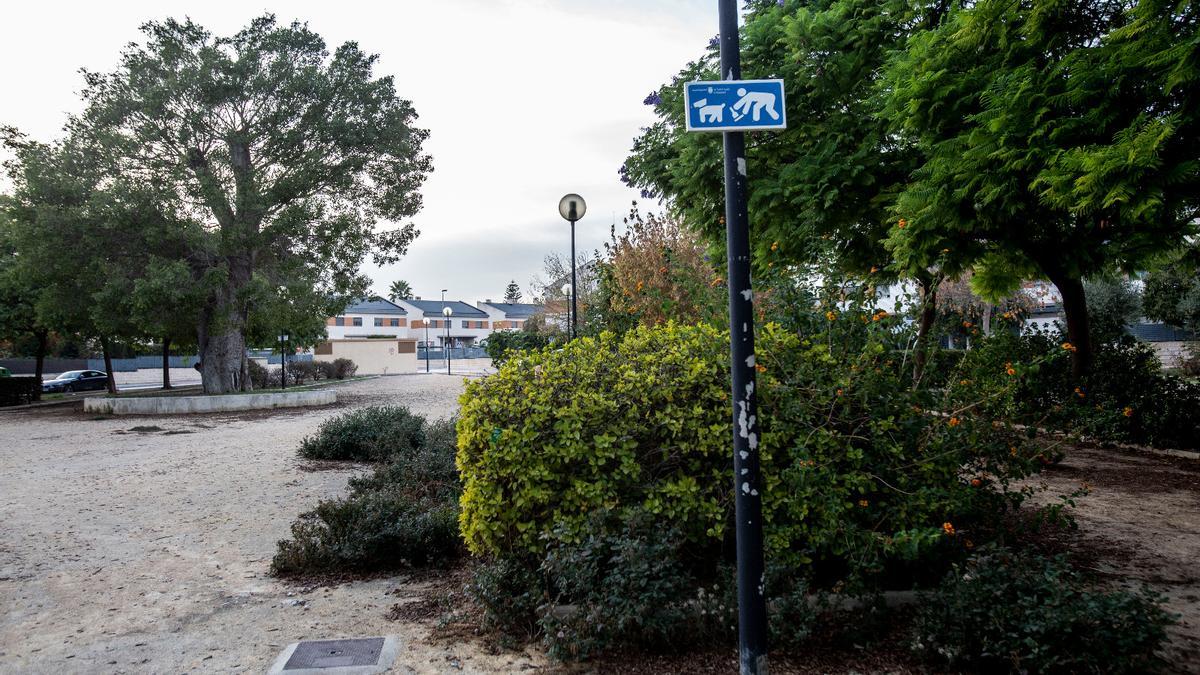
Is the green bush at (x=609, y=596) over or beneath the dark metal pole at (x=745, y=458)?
beneath

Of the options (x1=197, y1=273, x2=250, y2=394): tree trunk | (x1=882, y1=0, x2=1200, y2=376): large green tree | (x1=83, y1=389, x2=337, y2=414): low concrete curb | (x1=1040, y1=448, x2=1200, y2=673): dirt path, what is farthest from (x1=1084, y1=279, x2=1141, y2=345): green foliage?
(x1=197, y1=273, x2=250, y2=394): tree trunk

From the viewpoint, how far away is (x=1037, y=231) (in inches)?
303

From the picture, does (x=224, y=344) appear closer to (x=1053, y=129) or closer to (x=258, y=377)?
(x=258, y=377)

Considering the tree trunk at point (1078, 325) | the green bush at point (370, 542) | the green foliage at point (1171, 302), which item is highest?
the green foliage at point (1171, 302)

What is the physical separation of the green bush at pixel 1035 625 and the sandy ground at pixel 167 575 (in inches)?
77.0

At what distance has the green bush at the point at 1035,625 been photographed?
275 cm

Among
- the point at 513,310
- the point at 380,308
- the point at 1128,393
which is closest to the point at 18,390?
the point at 1128,393

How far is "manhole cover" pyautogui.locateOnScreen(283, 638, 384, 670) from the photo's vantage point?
3320 millimetres

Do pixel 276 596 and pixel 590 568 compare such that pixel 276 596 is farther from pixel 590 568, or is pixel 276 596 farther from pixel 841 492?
pixel 841 492

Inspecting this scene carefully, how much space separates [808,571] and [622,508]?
45.1 inches

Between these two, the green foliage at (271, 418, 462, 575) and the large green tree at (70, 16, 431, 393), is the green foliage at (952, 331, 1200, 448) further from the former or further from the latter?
the large green tree at (70, 16, 431, 393)

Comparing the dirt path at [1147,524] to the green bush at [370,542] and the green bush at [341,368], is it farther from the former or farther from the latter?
the green bush at [341,368]

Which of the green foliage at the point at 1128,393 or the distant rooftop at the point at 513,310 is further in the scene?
the distant rooftop at the point at 513,310

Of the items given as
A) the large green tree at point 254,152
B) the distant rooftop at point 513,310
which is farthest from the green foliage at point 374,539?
the distant rooftop at point 513,310
